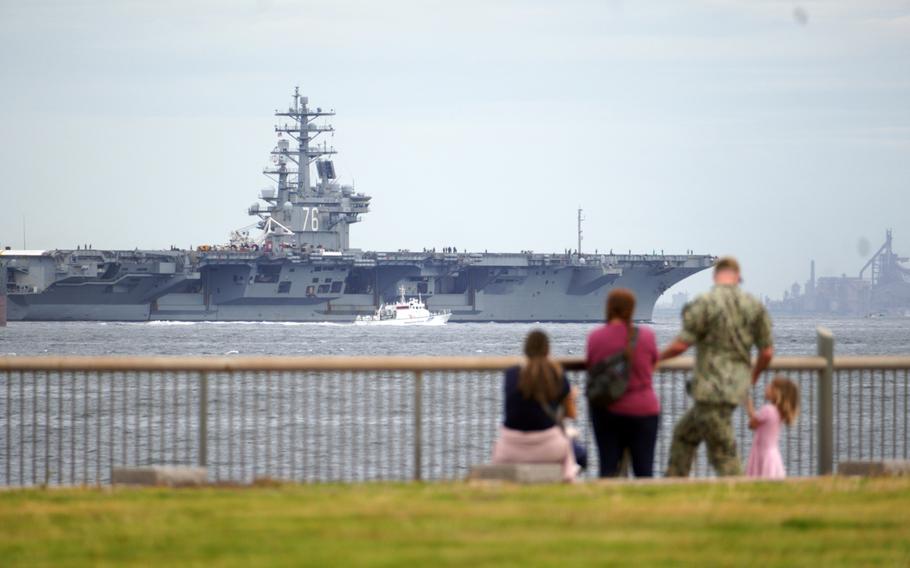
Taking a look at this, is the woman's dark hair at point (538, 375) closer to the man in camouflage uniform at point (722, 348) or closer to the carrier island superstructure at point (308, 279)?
the man in camouflage uniform at point (722, 348)

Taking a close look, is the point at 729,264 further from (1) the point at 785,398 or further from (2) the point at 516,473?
(2) the point at 516,473

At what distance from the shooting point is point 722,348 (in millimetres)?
8547

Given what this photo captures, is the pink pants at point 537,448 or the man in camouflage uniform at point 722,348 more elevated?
the man in camouflage uniform at point 722,348

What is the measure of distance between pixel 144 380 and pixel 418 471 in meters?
23.6

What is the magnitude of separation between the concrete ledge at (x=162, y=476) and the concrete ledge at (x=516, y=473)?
1403 millimetres

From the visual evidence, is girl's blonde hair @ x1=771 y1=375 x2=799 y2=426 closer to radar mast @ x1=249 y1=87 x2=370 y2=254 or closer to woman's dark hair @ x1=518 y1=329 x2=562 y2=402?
woman's dark hair @ x1=518 y1=329 x2=562 y2=402

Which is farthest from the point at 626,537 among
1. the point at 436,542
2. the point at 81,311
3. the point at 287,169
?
the point at 287,169

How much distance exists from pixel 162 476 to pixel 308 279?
84110 millimetres

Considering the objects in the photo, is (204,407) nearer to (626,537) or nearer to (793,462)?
(626,537)

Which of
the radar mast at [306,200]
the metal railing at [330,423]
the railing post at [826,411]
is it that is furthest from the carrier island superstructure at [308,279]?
the railing post at [826,411]

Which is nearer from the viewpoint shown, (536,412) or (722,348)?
(536,412)

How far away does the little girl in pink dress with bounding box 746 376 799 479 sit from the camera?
→ 873 centimetres

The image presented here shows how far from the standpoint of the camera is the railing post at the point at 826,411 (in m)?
9.41

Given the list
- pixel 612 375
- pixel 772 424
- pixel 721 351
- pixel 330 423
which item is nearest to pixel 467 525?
pixel 612 375
